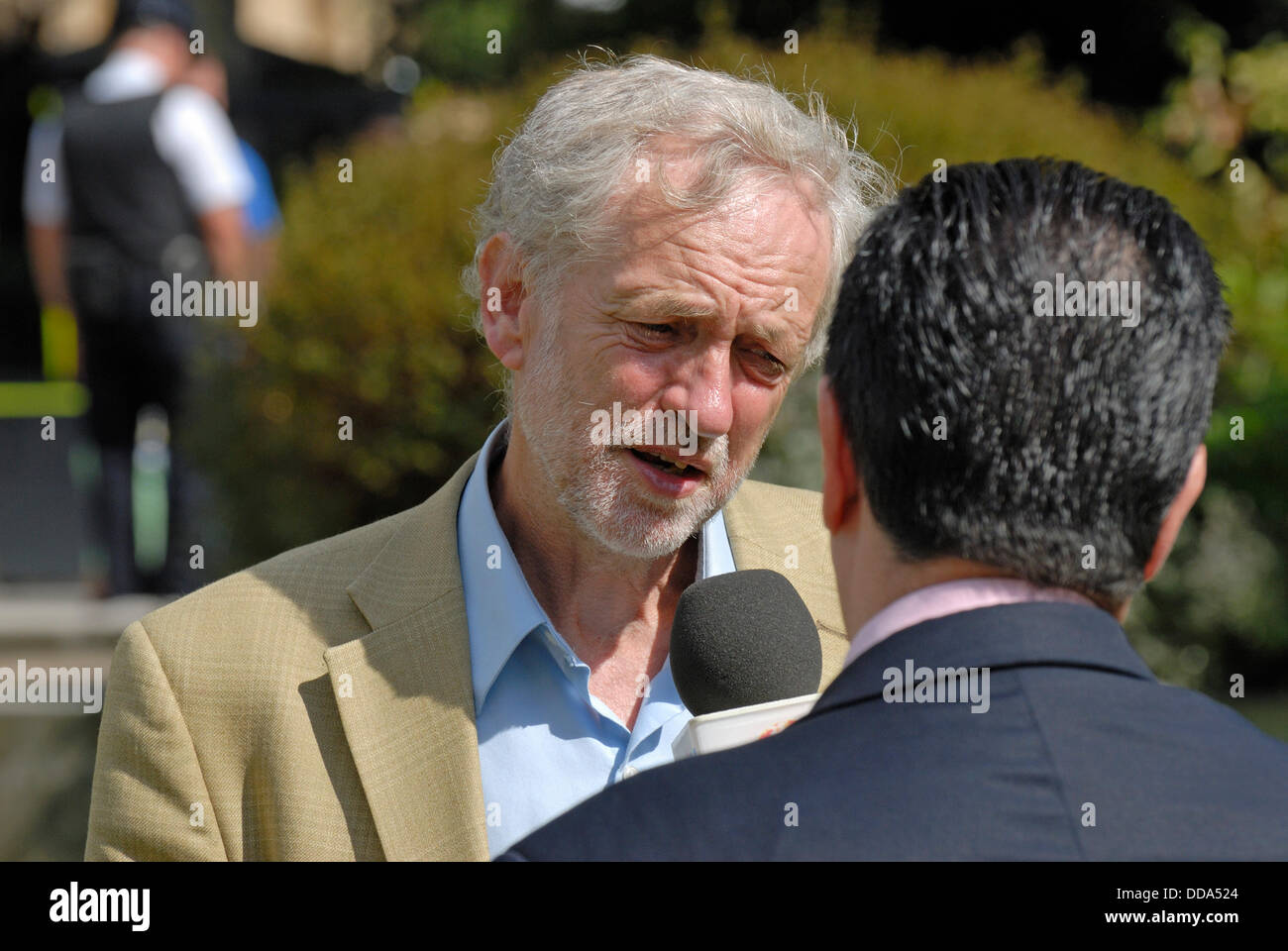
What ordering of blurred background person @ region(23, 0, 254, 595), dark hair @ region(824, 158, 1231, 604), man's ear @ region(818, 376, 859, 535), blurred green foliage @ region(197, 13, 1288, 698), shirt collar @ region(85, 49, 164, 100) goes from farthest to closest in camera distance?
shirt collar @ region(85, 49, 164, 100)
blurred background person @ region(23, 0, 254, 595)
blurred green foliage @ region(197, 13, 1288, 698)
man's ear @ region(818, 376, 859, 535)
dark hair @ region(824, 158, 1231, 604)

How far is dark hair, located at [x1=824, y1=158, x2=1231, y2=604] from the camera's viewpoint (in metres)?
1.54

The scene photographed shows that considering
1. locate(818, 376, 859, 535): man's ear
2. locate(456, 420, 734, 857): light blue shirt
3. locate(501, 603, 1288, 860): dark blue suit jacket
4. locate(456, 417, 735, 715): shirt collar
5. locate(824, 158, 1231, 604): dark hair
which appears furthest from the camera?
locate(456, 417, 735, 715): shirt collar

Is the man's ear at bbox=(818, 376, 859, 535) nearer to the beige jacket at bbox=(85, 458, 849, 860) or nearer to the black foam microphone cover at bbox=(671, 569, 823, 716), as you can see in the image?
the black foam microphone cover at bbox=(671, 569, 823, 716)

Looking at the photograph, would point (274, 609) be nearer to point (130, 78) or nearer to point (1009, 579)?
point (1009, 579)

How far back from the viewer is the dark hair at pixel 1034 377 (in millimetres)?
1544

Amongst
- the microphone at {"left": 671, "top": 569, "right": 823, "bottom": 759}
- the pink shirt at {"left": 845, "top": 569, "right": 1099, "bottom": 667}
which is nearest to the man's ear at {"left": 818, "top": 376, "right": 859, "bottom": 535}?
the pink shirt at {"left": 845, "top": 569, "right": 1099, "bottom": 667}

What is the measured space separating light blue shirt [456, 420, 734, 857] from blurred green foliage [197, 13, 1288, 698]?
10.5 feet

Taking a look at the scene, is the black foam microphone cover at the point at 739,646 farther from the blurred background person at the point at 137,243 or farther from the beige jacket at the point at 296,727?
the blurred background person at the point at 137,243

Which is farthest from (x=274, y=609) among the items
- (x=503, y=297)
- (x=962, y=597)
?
(x=962, y=597)

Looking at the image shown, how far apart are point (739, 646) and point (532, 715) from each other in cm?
43

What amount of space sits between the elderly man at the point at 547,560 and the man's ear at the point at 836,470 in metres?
0.86

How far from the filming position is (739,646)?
2.32m

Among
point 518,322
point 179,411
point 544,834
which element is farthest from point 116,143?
point 544,834

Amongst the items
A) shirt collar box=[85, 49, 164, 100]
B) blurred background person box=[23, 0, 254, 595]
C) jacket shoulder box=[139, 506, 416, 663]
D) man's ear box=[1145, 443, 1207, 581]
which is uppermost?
shirt collar box=[85, 49, 164, 100]
